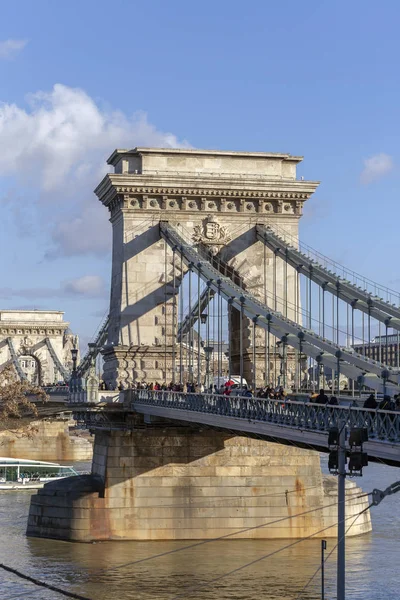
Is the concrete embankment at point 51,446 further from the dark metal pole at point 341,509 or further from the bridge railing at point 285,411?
Result: the dark metal pole at point 341,509

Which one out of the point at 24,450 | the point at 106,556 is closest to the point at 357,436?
the point at 106,556

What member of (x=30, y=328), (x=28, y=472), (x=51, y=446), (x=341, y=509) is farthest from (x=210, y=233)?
(x=30, y=328)

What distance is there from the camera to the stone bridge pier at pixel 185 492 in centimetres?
6500

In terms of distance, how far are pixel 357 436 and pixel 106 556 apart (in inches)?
1189

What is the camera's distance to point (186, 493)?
215 feet

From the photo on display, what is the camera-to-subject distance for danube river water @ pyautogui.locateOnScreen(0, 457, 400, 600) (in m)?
51.6

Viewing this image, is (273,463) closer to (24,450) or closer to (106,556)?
(106,556)

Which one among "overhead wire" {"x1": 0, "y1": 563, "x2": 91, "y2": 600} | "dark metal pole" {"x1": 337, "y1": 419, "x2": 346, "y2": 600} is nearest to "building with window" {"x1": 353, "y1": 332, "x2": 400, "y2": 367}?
"overhead wire" {"x1": 0, "y1": 563, "x2": 91, "y2": 600}

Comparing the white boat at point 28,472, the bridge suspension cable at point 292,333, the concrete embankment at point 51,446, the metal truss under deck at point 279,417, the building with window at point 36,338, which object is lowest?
the white boat at point 28,472

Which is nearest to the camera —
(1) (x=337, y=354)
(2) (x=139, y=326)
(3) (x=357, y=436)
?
(3) (x=357, y=436)

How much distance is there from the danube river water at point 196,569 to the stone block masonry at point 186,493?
93cm

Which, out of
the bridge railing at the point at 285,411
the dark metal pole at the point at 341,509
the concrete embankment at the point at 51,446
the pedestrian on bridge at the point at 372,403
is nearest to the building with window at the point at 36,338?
the concrete embankment at the point at 51,446

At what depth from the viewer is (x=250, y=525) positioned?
65.6 meters

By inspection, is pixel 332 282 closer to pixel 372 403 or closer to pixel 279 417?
pixel 279 417
